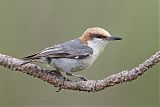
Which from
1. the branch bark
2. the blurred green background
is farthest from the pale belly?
the blurred green background

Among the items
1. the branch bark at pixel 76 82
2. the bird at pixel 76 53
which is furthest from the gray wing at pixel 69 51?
the branch bark at pixel 76 82

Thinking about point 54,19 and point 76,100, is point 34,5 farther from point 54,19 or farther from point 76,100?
point 76,100

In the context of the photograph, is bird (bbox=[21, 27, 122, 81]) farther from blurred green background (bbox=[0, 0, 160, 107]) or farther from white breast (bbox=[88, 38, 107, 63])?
blurred green background (bbox=[0, 0, 160, 107])

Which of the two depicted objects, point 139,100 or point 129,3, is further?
point 129,3

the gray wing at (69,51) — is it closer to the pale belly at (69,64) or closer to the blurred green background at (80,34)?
the pale belly at (69,64)

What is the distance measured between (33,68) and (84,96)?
3535 millimetres

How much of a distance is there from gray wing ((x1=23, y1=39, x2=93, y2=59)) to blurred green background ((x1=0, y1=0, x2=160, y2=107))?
2.00 metres

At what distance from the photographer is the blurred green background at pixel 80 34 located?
6797 mm

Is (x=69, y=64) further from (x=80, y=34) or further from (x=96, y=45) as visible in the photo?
(x=80, y=34)

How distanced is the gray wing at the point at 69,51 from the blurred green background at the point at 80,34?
200 cm

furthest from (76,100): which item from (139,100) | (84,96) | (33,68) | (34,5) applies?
(33,68)

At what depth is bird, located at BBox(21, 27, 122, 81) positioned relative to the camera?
4312mm

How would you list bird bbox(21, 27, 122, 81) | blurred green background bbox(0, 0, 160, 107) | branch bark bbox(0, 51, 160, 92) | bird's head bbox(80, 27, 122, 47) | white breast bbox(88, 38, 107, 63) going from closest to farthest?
1. branch bark bbox(0, 51, 160, 92)
2. bird bbox(21, 27, 122, 81)
3. bird's head bbox(80, 27, 122, 47)
4. white breast bbox(88, 38, 107, 63)
5. blurred green background bbox(0, 0, 160, 107)

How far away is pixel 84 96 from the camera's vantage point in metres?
7.01
